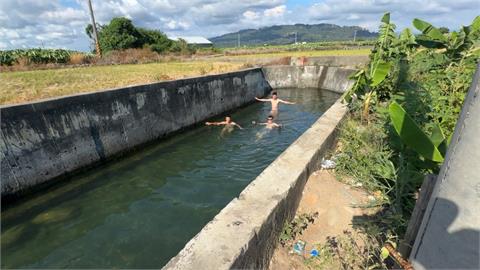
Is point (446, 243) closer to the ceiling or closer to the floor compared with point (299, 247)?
closer to the ceiling

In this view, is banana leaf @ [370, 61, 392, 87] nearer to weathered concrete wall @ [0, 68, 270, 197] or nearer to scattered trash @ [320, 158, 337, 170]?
scattered trash @ [320, 158, 337, 170]

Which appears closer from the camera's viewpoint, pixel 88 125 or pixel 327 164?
pixel 327 164

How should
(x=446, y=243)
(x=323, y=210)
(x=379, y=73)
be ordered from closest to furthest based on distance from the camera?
(x=446, y=243)
(x=323, y=210)
(x=379, y=73)

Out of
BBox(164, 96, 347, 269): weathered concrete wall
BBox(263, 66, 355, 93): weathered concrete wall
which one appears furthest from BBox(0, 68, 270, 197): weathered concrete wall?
BBox(263, 66, 355, 93): weathered concrete wall

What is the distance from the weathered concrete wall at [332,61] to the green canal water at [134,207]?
16.2m

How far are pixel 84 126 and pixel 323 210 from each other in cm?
709

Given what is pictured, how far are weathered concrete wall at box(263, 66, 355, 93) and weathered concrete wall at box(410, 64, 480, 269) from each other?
21394 millimetres

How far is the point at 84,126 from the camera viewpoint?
27.1 ft

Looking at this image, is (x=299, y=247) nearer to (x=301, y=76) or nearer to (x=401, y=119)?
(x=401, y=119)

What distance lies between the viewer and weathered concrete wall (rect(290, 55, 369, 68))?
24.1 m

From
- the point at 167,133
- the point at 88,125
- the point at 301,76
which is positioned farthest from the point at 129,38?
the point at 88,125

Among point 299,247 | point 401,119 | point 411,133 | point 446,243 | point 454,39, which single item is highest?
point 454,39

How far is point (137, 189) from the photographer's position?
7.36 metres

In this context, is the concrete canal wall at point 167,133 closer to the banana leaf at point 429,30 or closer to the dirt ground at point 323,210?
the dirt ground at point 323,210
